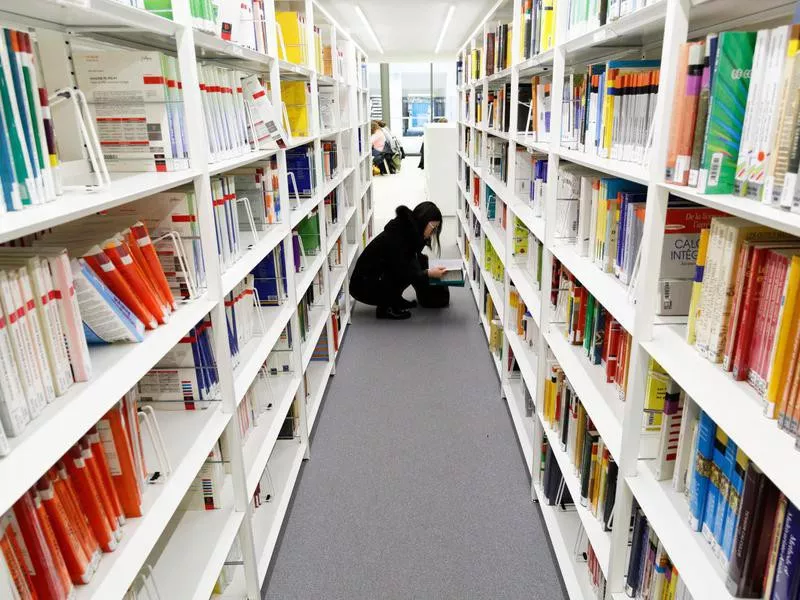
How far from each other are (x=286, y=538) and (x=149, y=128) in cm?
172

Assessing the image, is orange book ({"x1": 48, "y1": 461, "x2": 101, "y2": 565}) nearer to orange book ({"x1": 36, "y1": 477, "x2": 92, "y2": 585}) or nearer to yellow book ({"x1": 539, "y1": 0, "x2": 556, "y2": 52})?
orange book ({"x1": 36, "y1": 477, "x2": 92, "y2": 585})

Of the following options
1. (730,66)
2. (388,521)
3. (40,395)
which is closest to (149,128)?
(40,395)

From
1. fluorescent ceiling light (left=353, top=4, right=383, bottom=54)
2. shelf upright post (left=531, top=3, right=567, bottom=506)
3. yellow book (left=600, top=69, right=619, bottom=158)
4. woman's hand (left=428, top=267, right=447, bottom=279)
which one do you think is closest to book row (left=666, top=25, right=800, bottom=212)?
yellow book (left=600, top=69, right=619, bottom=158)

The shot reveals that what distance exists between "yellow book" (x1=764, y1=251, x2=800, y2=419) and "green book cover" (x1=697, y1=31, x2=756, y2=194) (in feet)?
0.70

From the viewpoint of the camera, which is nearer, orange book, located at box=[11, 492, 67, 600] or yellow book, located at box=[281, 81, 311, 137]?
orange book, located at box=[11, 492, 67, 600]

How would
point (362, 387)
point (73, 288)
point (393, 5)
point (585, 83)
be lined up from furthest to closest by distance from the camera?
1. point (393, 5)
2. point (362, 387)
3. point (585, 83)
4. point (73, 288)

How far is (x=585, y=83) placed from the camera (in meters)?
2.19

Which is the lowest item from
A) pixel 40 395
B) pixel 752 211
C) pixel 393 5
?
pixel 40 395

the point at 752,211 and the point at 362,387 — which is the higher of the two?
the point at 752,211

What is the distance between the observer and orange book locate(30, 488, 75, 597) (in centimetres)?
104

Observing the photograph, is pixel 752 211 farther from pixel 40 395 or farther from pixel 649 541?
pixel 40 395

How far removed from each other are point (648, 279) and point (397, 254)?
3.52 meters

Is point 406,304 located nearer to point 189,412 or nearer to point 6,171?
point 189,412

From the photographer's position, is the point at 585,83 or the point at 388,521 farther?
the point at 388,521
